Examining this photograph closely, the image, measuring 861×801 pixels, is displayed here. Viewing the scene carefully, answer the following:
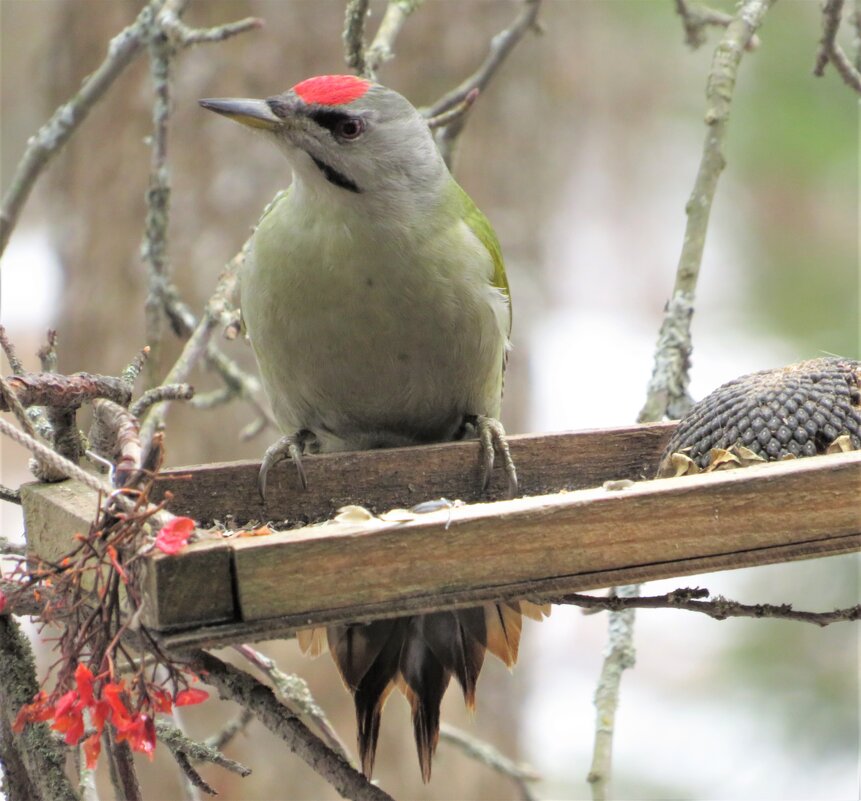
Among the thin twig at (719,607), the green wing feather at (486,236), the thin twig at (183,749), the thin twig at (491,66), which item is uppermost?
the thin twig at (491,66)

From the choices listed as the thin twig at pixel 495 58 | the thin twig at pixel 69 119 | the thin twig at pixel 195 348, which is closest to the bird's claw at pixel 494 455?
the thin twig at pixel 195 348

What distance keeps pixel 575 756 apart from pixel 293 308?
5413mm

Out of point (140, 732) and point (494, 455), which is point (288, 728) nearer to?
point (140, 732)

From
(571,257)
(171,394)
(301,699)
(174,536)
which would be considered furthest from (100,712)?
(571,257)

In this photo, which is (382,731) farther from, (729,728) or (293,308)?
(729,728)

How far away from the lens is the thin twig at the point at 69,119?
292 cm

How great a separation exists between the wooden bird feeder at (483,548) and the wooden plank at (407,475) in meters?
0.49

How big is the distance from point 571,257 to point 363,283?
8145mm

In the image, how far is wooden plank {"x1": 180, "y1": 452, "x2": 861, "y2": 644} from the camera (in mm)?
1580

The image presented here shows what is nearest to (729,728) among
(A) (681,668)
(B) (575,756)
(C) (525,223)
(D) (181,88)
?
(B) (575,756)

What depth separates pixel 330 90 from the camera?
8.73 ft

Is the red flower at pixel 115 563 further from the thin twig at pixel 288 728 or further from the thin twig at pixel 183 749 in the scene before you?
the thin twig at pixel 183 749

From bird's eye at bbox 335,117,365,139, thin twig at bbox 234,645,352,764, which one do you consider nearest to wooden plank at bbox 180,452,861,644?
thin twig at bbox 234,645,352,764

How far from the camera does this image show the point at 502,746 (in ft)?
16.3
